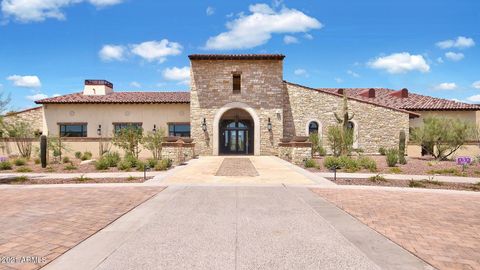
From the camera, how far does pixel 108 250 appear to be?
428 centimetres

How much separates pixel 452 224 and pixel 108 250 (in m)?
5.68

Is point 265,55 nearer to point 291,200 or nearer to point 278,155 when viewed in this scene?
point 278,155

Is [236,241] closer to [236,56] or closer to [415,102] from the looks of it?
[236,56]

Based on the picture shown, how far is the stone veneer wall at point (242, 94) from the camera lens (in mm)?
25500

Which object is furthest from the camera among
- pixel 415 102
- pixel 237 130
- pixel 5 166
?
pixel 415 102

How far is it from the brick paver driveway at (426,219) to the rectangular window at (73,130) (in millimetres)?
24768

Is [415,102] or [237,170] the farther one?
[415,102]

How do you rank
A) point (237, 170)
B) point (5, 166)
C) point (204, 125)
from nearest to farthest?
point (237, 170), point (5, 166), point (204, 125)

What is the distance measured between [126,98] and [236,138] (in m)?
10.5

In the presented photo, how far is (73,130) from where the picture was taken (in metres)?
28.3

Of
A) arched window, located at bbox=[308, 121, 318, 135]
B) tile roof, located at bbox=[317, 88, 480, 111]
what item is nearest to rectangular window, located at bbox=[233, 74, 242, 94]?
arched window, located at bbox=[308, 121, 318, 135]

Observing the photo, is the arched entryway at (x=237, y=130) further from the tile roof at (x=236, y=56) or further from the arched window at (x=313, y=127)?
the arched window at (x=313, y=127)

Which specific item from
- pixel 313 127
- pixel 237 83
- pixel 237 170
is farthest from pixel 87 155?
pixel 313 127

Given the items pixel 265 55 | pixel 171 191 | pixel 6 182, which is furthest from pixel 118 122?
pixel 171 191
